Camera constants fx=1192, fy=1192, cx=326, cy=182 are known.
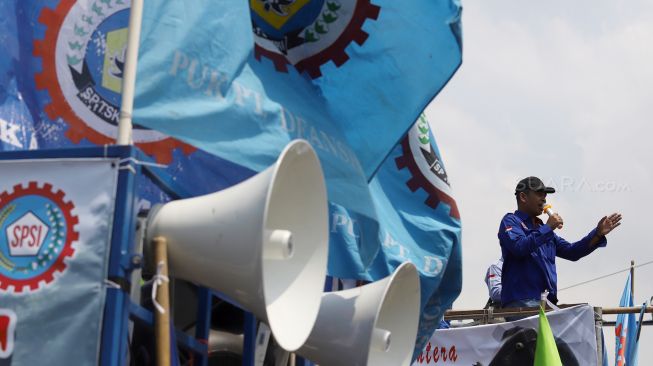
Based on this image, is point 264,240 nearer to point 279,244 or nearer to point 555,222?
point 279,244

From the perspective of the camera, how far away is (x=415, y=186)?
9188mm

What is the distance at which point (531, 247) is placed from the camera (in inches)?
345

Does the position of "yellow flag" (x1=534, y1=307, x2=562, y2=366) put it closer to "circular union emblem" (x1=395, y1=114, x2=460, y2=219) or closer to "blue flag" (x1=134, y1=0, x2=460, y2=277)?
"circular union emblem" (x1=395, y1=114, x2=460, y2=219)

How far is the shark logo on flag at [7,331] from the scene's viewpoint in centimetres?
456

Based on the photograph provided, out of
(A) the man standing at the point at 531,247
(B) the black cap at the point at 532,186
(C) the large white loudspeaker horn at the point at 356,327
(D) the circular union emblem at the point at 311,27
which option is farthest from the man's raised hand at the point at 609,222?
(C) the large white loudspeaker horn at the point at 356,327

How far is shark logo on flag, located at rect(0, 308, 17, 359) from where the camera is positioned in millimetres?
4562

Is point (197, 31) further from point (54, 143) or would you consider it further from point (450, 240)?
point (450, 240)

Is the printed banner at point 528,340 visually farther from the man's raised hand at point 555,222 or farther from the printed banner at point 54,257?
the printed banner at point 54,257

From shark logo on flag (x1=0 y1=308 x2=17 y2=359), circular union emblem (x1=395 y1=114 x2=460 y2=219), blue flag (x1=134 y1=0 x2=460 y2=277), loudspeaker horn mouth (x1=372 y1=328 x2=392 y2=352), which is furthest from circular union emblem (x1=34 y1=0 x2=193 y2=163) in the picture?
A: circular union emblem (x1=395 y1=114 x2=460 y2=219)

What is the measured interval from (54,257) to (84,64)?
146 cm

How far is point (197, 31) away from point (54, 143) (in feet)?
2.95

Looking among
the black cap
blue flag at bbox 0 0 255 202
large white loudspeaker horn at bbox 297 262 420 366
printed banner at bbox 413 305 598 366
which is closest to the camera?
blue flag at bbox 0 0 255 202

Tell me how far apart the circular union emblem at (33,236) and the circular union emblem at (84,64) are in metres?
1.02

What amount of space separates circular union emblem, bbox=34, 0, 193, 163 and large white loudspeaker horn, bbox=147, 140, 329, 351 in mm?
1089
